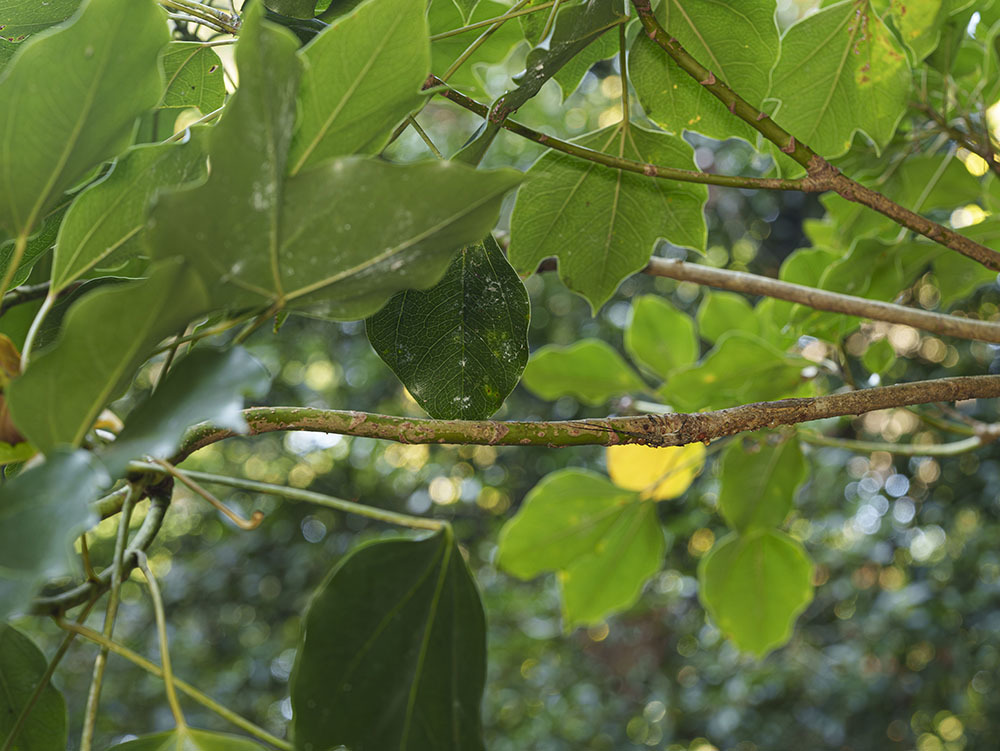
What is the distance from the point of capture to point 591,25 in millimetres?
292

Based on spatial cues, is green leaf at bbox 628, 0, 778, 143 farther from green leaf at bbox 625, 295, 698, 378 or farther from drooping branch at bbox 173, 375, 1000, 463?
green leaf at bbox 625, 295, 698, 378

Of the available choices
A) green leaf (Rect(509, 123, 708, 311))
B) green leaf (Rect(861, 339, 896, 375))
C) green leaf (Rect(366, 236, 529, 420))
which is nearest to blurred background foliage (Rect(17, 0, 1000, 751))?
green leaf (Rect(861, 339, 896, 375))

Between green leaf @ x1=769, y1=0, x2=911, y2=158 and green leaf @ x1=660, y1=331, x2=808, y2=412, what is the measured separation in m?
0.12

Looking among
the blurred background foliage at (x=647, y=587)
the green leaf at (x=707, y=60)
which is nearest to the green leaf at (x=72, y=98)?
the green leaf at (x=707, y=60)

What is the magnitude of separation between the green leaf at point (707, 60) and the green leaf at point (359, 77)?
0.19 metres

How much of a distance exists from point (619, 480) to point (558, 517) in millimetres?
54

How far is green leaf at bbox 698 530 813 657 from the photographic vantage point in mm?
602

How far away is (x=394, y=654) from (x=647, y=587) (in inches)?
78.2

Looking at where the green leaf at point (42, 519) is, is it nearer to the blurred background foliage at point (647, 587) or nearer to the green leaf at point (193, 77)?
the green leaf at point (193, 77)

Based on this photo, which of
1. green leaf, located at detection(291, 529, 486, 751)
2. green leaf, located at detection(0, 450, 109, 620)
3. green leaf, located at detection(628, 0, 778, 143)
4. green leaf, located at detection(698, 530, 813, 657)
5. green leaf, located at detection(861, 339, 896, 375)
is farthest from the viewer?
green leaf, located at detection(698, 530, 813, 657)

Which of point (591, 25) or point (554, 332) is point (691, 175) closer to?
point (591, 25)

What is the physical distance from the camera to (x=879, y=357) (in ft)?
1.63

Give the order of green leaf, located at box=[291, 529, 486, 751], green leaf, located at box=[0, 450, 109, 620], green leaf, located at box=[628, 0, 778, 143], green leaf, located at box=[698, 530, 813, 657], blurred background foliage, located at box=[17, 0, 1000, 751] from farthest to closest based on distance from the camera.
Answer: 1. blurred background foliage, located at box=[17, 0, 1000, 751]
2. green leaf, located at box=[698, 530, 813, 657]
3. green leaf, located at box=[628, 0, 778, 143]
4. green leaf, located at box=[291, 529, 486, 751]
5. green leaf, located at box=[0, 450, 109, 620]

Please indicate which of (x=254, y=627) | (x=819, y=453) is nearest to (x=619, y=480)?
(x=819, y=453)
